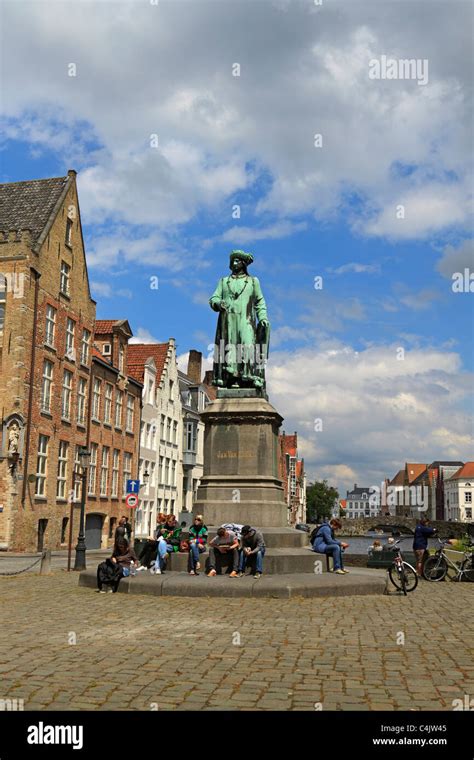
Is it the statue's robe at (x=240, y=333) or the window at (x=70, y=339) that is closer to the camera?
the statue's robe at (x=240, y=333)

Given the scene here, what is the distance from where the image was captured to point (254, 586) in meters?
13.0

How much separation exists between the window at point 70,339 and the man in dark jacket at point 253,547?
24.3m

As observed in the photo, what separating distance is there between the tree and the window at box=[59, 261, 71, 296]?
11065 centimetres

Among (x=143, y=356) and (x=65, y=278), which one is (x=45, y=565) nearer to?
(x=65, y=278)

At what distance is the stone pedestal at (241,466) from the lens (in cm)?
1609

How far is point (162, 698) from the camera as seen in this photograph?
240 inches

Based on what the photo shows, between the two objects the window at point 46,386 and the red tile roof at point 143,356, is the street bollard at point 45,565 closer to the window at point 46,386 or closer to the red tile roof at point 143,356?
the window at point 46,386

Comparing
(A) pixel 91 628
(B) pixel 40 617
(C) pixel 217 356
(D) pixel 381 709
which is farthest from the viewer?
(C) pixel 217 356

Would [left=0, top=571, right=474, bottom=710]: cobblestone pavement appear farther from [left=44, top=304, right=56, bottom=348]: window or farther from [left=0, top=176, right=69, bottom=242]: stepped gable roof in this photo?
[left=0, top=176, right=69, bottom=242]: stepped gable roof

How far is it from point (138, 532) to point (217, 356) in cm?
3332

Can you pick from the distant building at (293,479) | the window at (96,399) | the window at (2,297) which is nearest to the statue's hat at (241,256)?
the window at (2,297)
